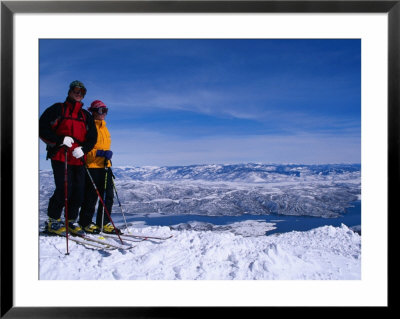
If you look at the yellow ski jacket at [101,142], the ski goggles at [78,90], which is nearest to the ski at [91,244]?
the yellow ski jacket at [101,142]

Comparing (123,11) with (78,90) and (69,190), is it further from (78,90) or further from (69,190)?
A: (69,190)

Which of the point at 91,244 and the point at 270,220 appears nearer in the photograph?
the point at 91,244

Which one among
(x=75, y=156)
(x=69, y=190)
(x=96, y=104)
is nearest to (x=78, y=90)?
(x=96, y=104)

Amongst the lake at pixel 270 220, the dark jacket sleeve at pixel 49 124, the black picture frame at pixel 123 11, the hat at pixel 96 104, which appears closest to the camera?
the black picture frame at pixel 123 11

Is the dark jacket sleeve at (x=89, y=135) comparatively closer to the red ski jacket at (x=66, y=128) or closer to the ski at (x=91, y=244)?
the red ski jacket at (x=66, y=128)

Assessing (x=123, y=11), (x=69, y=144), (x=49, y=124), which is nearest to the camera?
(x=123, y=11)

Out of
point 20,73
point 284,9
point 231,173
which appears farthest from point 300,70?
point 20,73
